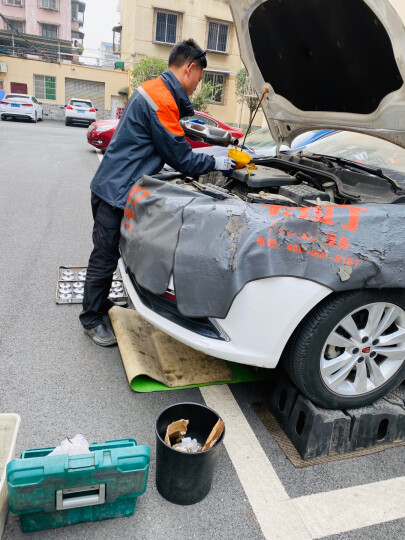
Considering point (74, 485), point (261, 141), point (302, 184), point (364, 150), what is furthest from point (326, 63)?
point (261, 141)

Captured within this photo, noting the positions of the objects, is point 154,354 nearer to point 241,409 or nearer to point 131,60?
point 241,409

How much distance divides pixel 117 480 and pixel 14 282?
2696 mm


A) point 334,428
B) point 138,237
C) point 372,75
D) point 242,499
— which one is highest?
point 372,75

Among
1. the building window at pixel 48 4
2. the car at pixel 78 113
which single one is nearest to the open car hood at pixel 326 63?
the car at pixel 78 113

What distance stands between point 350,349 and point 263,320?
21.2 inches

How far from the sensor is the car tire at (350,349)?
2.15 meters

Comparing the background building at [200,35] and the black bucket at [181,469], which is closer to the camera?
the black bucket at [181,469]

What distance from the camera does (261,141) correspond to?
7055mm

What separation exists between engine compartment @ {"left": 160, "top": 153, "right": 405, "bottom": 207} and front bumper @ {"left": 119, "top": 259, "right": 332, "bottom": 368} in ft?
1.84

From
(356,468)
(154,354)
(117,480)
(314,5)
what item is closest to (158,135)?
(314,5)

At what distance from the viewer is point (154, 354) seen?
294 cm

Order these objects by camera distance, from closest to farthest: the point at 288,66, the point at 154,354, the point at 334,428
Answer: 1. the point at 334,428
2. the point at 154,354
3. the point at 288,66

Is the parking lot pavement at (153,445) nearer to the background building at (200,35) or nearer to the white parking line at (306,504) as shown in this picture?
the white parking line at (306,504)

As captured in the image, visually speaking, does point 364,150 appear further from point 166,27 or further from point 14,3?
point 14,3
